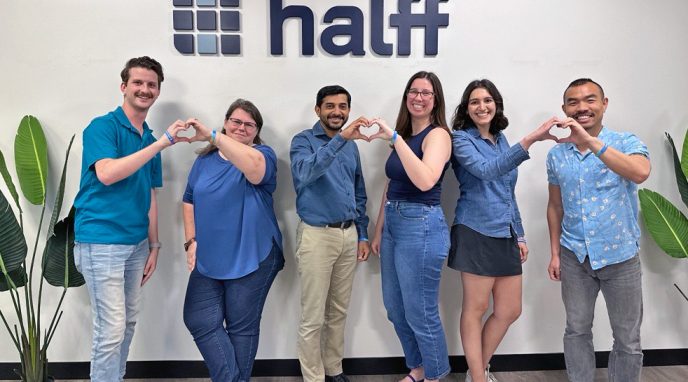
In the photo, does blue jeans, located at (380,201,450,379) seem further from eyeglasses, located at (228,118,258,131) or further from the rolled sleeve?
eyeglasses, located at (228,118,258,131)

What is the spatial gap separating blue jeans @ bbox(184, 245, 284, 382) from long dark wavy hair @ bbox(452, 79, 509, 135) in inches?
45.2

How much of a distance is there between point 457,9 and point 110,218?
2.11m

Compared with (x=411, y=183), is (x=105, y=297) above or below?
below

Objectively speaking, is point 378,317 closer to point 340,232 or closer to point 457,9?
point 340,232

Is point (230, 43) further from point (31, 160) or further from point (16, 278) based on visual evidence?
point (16, 278)

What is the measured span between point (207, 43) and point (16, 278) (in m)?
1.60

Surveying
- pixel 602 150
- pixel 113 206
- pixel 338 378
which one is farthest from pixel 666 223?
pixel 113 206

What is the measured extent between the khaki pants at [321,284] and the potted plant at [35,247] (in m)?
1.19

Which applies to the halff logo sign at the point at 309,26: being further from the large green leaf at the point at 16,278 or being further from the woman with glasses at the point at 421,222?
the large green leaf at the point at 16,278

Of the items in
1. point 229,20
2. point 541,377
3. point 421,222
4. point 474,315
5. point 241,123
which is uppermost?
point 229,20

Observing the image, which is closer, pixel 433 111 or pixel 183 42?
pixel 433 111

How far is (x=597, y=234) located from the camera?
2062 millimetres

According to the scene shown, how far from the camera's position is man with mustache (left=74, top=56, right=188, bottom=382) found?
1.93m

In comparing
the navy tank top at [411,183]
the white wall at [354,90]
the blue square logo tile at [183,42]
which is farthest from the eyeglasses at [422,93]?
the blue square logo tile at [183,42]
